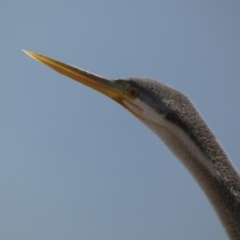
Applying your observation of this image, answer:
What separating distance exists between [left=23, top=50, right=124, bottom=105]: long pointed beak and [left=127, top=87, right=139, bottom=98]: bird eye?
0.09 metres

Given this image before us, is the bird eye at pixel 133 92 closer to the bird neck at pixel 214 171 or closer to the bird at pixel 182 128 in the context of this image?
the bird at pixel 182 128

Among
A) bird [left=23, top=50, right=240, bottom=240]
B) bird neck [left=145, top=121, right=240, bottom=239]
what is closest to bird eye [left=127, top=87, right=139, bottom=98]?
bird [left=23, top=50, right=240, bottom=240]

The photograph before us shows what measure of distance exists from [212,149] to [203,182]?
0.21m

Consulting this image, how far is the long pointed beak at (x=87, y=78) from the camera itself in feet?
10.6

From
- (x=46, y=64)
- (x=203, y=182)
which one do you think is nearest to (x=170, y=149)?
(x=203, y=182)

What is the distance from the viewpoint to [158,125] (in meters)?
2.91

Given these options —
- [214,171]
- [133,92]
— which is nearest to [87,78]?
[133,92]

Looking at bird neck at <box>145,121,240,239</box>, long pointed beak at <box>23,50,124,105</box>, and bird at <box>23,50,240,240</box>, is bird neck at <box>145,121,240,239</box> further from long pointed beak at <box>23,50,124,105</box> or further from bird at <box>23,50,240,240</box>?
long pointed beak at <box>23,50,124,105</box>

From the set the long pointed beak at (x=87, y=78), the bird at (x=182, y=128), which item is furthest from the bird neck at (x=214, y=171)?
the long pointed beak at (x=87, y=78)

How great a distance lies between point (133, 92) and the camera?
317 centimetres

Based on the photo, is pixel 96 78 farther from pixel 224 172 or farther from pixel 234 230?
pixel 234 230

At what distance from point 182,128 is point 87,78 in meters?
0.96

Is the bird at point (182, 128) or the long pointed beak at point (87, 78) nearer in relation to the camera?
the bird at point (182, 128)

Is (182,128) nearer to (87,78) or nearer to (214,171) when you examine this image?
(214,171)
